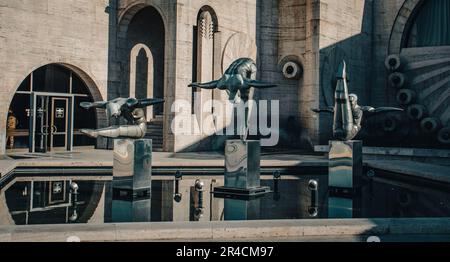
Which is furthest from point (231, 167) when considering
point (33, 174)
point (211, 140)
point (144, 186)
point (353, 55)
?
point (353, 55)

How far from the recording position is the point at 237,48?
2102cm

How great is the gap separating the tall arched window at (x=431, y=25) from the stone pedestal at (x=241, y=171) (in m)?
15.5

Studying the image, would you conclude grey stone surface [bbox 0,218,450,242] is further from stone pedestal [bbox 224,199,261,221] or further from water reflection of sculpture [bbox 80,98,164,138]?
water reflection of sculpture [bbox 80,98,164,138]

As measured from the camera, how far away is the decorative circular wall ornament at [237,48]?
66.5 feet

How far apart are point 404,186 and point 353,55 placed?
12.3 metres

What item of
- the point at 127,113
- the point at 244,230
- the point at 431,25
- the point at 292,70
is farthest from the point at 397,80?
the point at 244,230

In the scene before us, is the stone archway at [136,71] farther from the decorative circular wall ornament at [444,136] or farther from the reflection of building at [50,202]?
the decorative circular wall ornament at [444,136]

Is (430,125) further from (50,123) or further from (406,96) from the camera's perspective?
(50,123)

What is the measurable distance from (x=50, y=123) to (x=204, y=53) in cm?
644

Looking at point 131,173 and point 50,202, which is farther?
point 50,202

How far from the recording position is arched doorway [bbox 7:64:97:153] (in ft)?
58.2
